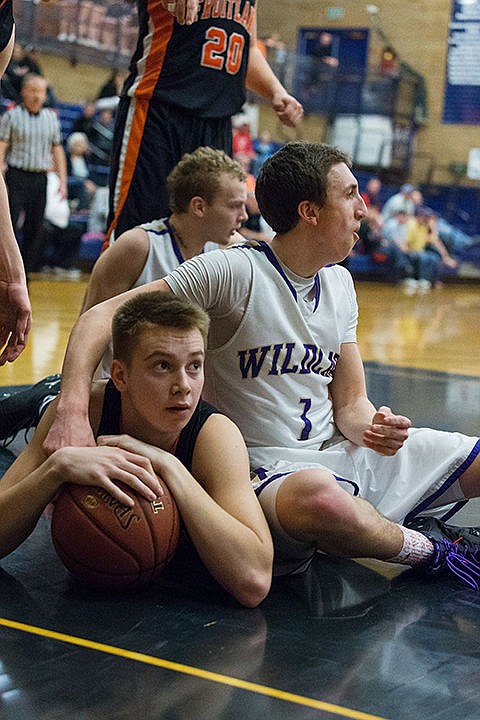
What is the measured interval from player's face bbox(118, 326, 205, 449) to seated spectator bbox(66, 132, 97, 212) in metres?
10.6

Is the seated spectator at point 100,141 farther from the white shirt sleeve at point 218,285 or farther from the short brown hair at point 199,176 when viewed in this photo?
the white shirt sleeve at point 218,285

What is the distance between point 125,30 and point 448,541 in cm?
1420

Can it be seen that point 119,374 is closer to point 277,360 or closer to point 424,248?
point 277,360

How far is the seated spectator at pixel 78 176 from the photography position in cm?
1302

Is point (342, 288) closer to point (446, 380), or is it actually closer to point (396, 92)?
point (446, 380)

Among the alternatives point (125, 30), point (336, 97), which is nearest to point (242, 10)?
point (125, 30)

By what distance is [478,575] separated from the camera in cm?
296

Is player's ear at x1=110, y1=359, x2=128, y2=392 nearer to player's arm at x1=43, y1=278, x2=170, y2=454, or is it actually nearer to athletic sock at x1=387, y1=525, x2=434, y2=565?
player's arm at x1=43, y1=278, x2=170, y2=454

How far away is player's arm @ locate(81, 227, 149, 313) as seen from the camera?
13.4 ft

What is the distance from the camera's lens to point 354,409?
326 centimetres

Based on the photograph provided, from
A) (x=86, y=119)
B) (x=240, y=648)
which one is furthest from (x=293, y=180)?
(x=86, y=119)

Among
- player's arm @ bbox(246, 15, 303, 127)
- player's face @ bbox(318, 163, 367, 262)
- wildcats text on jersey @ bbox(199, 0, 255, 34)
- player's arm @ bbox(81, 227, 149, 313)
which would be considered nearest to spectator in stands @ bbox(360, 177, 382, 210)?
player's arm @ bbox(246, 15, 303, 127)

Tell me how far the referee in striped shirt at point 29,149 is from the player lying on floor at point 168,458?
7632 millimetres

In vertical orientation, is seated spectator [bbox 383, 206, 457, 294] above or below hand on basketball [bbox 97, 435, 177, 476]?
below
